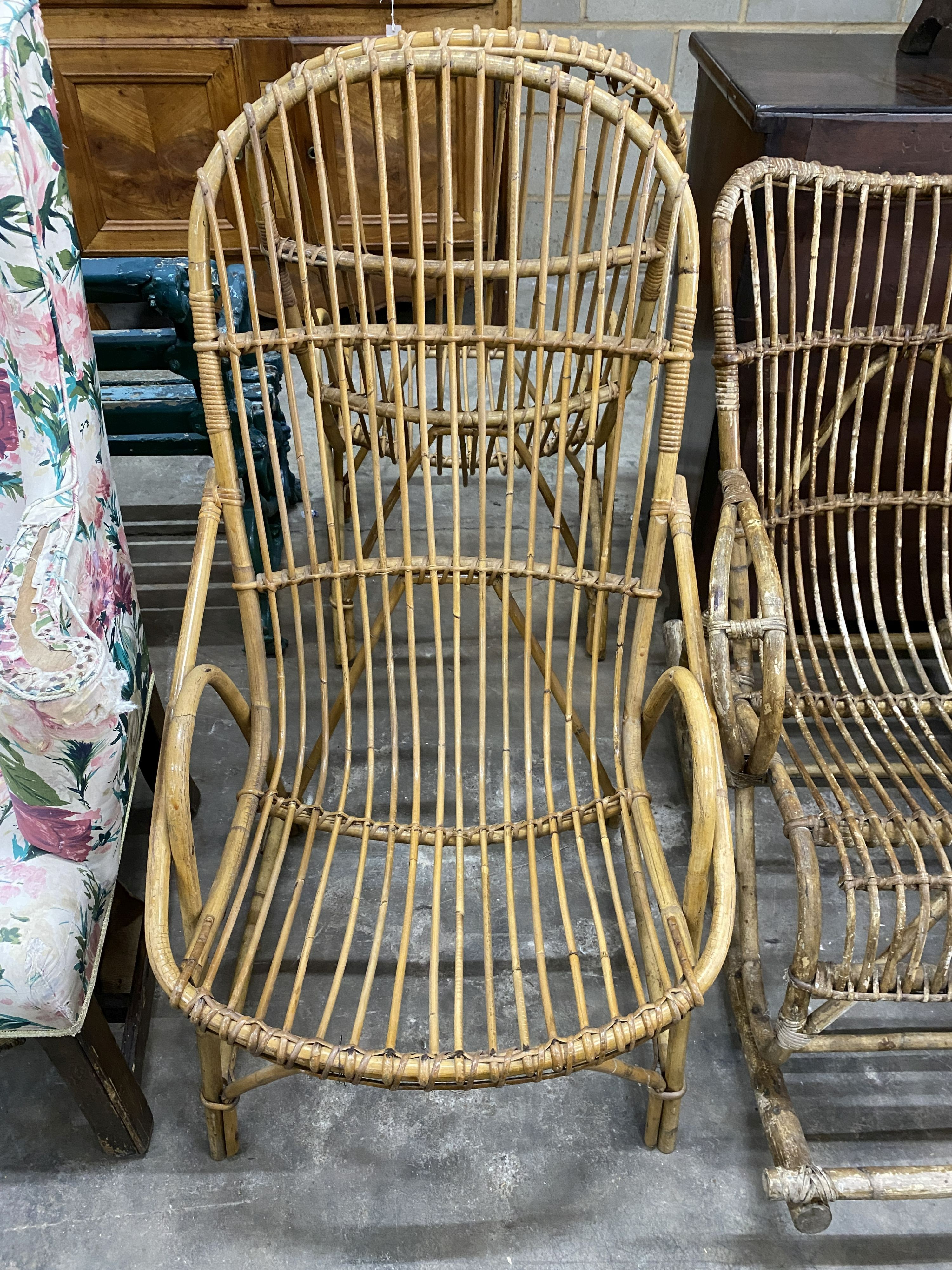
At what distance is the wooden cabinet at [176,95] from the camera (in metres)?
2.74

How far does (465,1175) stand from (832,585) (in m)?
1.10

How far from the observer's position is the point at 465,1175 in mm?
1329

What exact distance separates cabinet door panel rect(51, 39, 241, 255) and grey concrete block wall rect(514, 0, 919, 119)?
1.03 metres

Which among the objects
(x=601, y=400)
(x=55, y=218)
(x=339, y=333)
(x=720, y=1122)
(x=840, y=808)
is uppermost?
(x=55, y=218)

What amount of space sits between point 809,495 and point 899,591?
0.80ft

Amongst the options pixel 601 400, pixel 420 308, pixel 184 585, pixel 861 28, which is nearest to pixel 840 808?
pixel 601 400

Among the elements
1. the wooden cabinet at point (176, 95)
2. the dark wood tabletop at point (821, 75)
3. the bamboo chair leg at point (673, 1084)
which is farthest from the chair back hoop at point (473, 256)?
the wooden cabinet at point (176, 95)

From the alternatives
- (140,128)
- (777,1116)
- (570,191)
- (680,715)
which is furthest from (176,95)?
(777,1116)

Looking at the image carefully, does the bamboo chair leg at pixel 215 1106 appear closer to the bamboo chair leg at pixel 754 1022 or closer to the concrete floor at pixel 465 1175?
the concrete floor at pixel 465 1175

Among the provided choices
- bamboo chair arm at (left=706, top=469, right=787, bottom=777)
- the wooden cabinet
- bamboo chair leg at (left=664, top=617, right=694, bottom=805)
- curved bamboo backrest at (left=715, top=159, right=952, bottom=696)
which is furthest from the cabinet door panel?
bamboo chair arm at (left=706, top=469, right=787, bottom=777)

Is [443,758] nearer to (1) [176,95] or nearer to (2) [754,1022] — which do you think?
(2) [754,1022]

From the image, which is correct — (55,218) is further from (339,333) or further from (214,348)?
(339,333)

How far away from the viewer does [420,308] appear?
1342 mm

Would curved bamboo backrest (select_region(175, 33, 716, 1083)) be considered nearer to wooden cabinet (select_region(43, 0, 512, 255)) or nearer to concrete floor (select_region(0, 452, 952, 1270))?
concrete floor (select_region(0, 452, 952, 1270))
